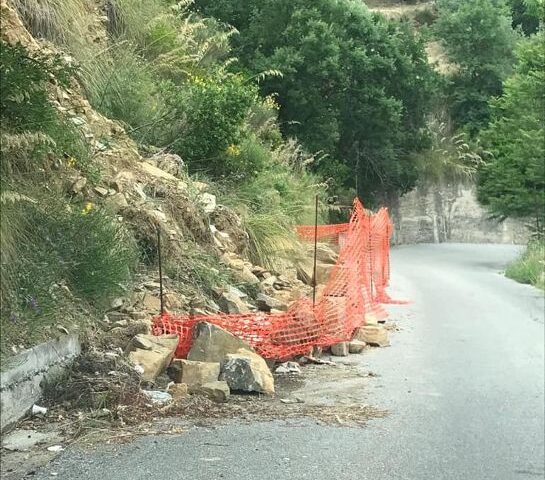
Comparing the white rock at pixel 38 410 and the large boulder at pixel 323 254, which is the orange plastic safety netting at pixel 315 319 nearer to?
the large boulder at pixel 323 254

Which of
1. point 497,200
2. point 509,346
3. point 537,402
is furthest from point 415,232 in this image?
point 537,402

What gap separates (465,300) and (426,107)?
17.8 metres

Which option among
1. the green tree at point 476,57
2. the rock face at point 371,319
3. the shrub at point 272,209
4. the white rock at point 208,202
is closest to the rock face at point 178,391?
the rock face at point 371,319

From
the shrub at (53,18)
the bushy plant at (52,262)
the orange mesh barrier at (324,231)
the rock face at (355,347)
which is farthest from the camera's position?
the orange mesh barrier at (324,231)

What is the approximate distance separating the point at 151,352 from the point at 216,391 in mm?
693

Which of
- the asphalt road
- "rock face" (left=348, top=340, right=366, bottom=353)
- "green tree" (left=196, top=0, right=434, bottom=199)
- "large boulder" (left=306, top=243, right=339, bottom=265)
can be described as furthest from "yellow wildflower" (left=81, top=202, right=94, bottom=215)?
"green tree" (left=196, top=0, right=434, bottom=199)

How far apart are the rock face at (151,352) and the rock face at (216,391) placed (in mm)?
395

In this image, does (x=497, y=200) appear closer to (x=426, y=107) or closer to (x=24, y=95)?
(x=426, y=107)

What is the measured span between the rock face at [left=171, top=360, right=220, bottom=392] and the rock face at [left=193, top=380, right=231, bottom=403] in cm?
9

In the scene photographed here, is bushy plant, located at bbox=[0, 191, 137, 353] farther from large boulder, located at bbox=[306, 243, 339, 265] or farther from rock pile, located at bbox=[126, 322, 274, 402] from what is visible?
large boulder, located at bbox=[306, 243, 339, 265]

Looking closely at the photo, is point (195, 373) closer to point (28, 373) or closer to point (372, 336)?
point (28, 373)

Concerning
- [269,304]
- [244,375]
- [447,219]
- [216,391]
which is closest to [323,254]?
[269,304]

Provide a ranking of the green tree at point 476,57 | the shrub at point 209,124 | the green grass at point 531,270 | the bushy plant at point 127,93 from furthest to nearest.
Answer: the green tree at point 476,57 → the green grass at point 531,270 → the shrub at point 209,124 → the bushy plant at point 127,93

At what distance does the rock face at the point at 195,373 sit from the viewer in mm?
6125
